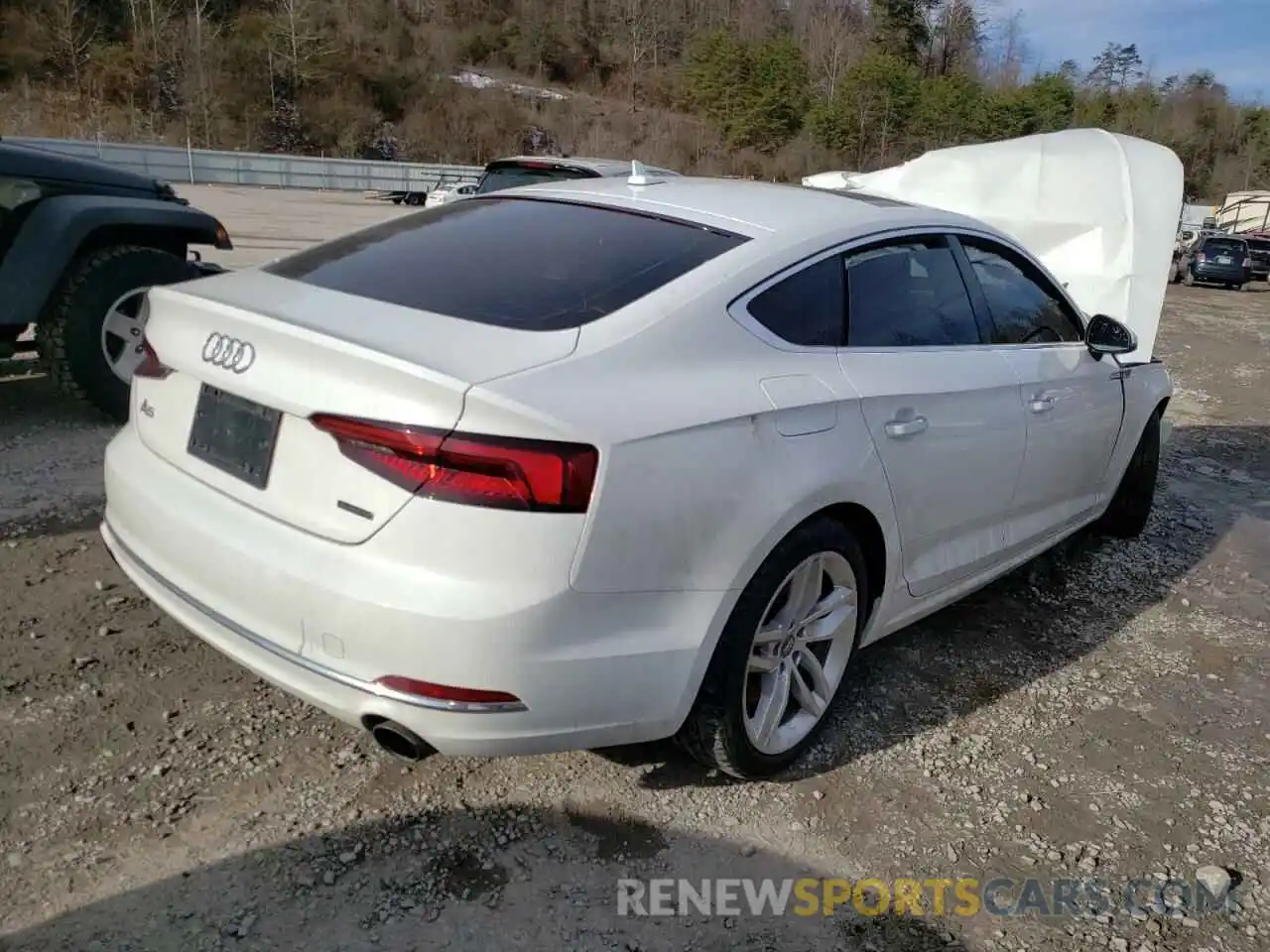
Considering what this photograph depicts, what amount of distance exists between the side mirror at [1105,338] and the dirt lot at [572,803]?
116cm

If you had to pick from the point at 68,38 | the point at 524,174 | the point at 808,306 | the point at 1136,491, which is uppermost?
the point at 68,38

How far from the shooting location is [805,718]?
2920mm

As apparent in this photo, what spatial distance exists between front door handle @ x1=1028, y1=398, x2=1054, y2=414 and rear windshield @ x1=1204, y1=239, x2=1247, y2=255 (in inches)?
1121

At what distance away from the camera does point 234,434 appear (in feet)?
7.68

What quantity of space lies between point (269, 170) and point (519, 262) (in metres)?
41.3

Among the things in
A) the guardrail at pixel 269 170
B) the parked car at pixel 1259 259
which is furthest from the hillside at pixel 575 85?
the parked car at pixel 1259 259

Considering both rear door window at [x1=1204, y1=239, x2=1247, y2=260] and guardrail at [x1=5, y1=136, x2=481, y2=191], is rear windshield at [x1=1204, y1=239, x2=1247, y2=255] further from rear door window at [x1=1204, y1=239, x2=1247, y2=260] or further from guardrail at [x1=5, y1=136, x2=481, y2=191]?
guardrail at [x1=5, y1=136, x2=481, y2=191]

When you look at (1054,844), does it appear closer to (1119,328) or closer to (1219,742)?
(1219,742)

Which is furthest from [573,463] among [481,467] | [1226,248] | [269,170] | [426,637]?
[269,170]

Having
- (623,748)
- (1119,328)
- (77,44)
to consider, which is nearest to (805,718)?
(623,748)

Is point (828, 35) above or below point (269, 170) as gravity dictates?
above

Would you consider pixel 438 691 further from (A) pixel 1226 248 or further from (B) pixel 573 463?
(A) pixel 1226 248

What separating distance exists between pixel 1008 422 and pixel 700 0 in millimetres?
111486

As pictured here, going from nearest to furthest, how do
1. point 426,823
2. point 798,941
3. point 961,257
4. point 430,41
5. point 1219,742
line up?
point 798,941
point 426,823
point 1219,742
point 961,257
point 430,41
